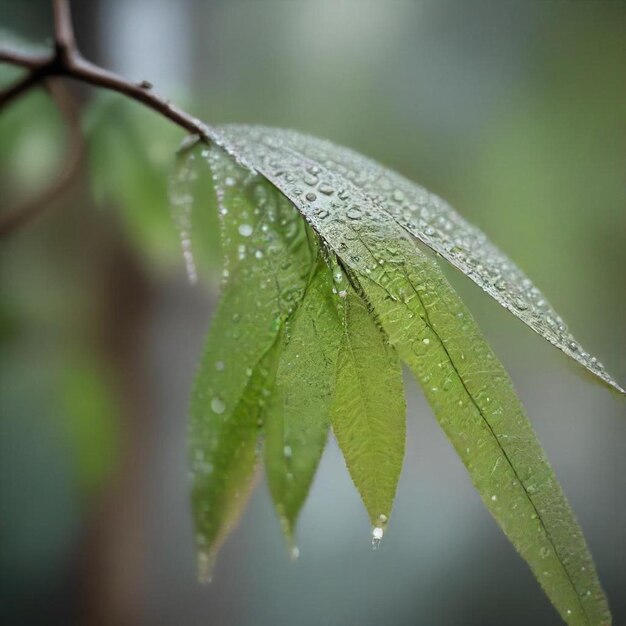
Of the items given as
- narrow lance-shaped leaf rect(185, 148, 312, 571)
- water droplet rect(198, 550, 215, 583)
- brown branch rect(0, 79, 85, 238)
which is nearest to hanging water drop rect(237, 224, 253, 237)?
narrow lance-shaped leaf rect(185, 148, 312, 571)

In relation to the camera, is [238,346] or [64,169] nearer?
[238,346]

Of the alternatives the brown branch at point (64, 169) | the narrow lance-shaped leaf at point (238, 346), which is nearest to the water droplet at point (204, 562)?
the narrow lance-shaped leaf at point (238, 346)

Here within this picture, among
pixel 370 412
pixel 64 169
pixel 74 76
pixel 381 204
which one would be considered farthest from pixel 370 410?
pixel 64 169

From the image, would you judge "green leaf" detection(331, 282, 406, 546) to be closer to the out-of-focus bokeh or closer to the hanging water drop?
the hanging water drop

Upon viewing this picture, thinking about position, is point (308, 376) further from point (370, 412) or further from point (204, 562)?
point (204, 562)

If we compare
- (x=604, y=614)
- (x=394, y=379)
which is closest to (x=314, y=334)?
(x=394, y=379)

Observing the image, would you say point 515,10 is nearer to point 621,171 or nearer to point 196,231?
point 621,171
